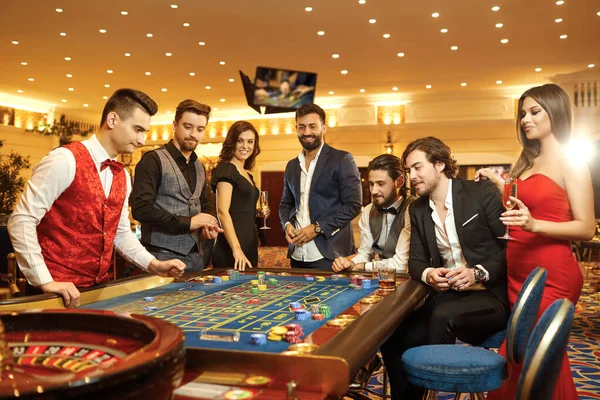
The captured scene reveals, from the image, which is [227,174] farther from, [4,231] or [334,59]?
[334,59]

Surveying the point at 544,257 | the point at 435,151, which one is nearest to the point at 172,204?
the point at 435,151

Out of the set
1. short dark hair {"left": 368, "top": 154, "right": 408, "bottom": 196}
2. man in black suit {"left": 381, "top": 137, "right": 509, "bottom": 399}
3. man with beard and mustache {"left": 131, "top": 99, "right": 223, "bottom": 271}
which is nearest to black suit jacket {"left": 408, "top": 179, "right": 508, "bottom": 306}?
man in black suit {"left": 381, "top": 137, "right": 509, "bottom": 399}

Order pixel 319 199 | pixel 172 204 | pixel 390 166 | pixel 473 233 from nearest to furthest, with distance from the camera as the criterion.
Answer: pixel 473 233
pixel 172 204
pixel 390 166
pixel 319 199

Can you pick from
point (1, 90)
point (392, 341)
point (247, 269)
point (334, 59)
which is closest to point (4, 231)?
point (247, 269)

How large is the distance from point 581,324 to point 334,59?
23.3 ft

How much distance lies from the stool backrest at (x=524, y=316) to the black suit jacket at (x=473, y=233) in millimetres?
610

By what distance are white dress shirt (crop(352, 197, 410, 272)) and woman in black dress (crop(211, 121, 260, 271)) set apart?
770 millimetres

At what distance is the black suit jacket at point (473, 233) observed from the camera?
2.71 m

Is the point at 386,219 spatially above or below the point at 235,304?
above

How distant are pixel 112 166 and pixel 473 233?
1.79 m

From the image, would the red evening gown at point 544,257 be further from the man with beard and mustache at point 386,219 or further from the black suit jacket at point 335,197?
the black suit jacket at point 335,197

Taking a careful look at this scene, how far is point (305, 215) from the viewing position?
144 inches

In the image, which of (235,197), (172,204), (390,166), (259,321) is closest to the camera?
(259,321)

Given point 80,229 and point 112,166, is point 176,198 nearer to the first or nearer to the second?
point 112,166
